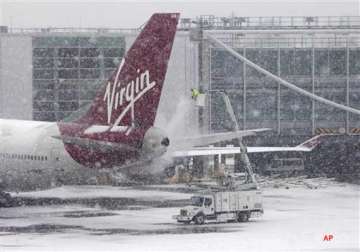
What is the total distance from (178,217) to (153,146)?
185 inches

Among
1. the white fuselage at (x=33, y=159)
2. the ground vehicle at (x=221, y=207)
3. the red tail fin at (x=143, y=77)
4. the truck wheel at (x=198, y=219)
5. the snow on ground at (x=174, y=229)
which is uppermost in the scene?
the red tail fin at (x=143, y=77)

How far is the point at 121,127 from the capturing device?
4419cm

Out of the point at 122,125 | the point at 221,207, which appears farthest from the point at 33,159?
the point at 221,207

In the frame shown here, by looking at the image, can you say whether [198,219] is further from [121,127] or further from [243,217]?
[121,127]

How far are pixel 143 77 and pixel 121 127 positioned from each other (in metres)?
2.84

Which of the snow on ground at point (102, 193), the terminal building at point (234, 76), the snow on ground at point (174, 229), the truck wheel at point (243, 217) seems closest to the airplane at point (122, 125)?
the snow on ground at point (174, 229)

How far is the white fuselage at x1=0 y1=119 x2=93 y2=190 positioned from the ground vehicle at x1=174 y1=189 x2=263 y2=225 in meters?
6.13

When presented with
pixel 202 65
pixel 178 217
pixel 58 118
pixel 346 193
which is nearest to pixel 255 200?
pixel 178 217

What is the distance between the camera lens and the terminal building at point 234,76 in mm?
77938

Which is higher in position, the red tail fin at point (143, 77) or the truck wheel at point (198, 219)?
the red tail fin at point (143, 77)

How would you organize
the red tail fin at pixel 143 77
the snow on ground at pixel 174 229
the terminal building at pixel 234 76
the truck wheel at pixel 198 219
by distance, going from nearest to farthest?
the snow on ground at pixel 174 229 → the red tail fin at pixel 143 77 → the truck wheel at pixel 198 219 → the terminal building at pixel 234 76

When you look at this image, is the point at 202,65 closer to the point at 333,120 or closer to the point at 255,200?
the point at 333,120

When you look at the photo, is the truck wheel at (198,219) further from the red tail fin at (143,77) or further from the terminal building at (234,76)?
the terminal building at (234,76)

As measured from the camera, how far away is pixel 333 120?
262 ft
